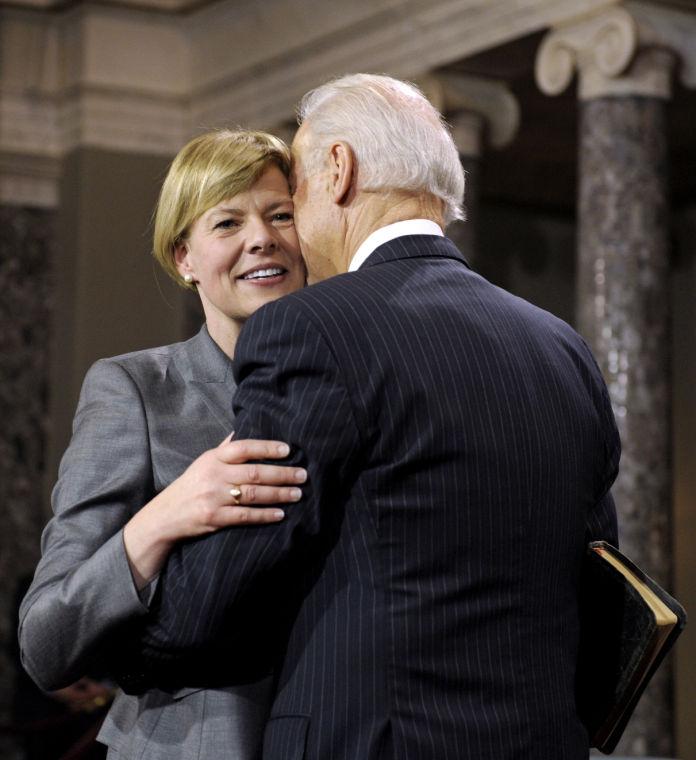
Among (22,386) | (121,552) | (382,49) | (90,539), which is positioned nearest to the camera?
(121,552)

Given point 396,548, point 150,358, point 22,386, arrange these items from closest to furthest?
point 396,548, point 150,358, point 22,386

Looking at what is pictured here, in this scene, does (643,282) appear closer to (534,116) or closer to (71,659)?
(534,116)

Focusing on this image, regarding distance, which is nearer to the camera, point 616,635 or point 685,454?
point 616,635

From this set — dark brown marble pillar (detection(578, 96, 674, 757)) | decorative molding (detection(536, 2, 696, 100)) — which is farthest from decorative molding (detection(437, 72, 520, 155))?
dark brown marble pillar (detection(578, 96, 674, 757))

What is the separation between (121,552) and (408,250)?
1.98ft

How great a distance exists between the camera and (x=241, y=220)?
2592 millimetres

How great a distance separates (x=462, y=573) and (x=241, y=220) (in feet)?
2.82

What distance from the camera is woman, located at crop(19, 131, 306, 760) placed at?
6.86ft

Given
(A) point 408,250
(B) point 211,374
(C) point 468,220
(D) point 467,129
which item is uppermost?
(D) point 467,129

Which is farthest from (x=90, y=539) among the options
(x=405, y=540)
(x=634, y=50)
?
(x=634, y=50)

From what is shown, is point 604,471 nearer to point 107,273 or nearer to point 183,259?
point 183,259

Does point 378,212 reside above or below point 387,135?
below

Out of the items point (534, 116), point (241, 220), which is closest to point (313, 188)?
point (241, 220)

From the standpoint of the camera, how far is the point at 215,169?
2.55 m
